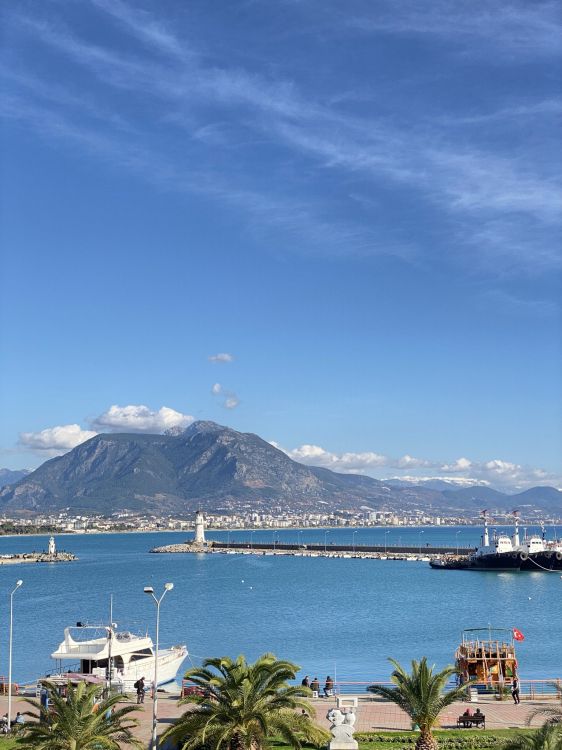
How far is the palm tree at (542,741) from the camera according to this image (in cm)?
1816

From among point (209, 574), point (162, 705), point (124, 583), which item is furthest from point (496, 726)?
point (209, 574)

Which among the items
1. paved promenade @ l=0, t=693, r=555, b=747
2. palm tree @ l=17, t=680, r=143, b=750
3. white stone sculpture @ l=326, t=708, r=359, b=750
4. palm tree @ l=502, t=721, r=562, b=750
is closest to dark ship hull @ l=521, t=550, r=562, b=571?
paved promenade @ l=0, t=693, r=555, b=747

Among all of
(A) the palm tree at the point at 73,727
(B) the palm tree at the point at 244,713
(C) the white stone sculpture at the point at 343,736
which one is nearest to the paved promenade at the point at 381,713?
(B) the palm tree at the point at 244,713

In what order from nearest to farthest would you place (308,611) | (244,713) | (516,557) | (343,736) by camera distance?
(343,736) → (244,713) → (308,611) → (516,557)

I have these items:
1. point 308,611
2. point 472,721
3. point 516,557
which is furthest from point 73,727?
point 516,557

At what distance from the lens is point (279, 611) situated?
286ft

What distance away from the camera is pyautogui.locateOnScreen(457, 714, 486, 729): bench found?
29719 mm

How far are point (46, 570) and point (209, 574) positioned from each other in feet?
109

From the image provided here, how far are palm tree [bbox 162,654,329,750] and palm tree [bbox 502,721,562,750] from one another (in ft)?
22.9

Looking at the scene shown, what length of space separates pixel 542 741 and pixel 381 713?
48.9 feet

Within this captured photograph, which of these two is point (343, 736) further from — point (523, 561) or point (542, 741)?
point (523, 561)

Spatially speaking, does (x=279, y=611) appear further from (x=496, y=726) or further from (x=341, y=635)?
(x=496, y=726)

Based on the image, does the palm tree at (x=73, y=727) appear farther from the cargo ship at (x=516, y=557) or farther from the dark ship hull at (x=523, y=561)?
the cargo ship at (x=516, y=557)

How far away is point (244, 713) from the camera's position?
23969 millimetres
